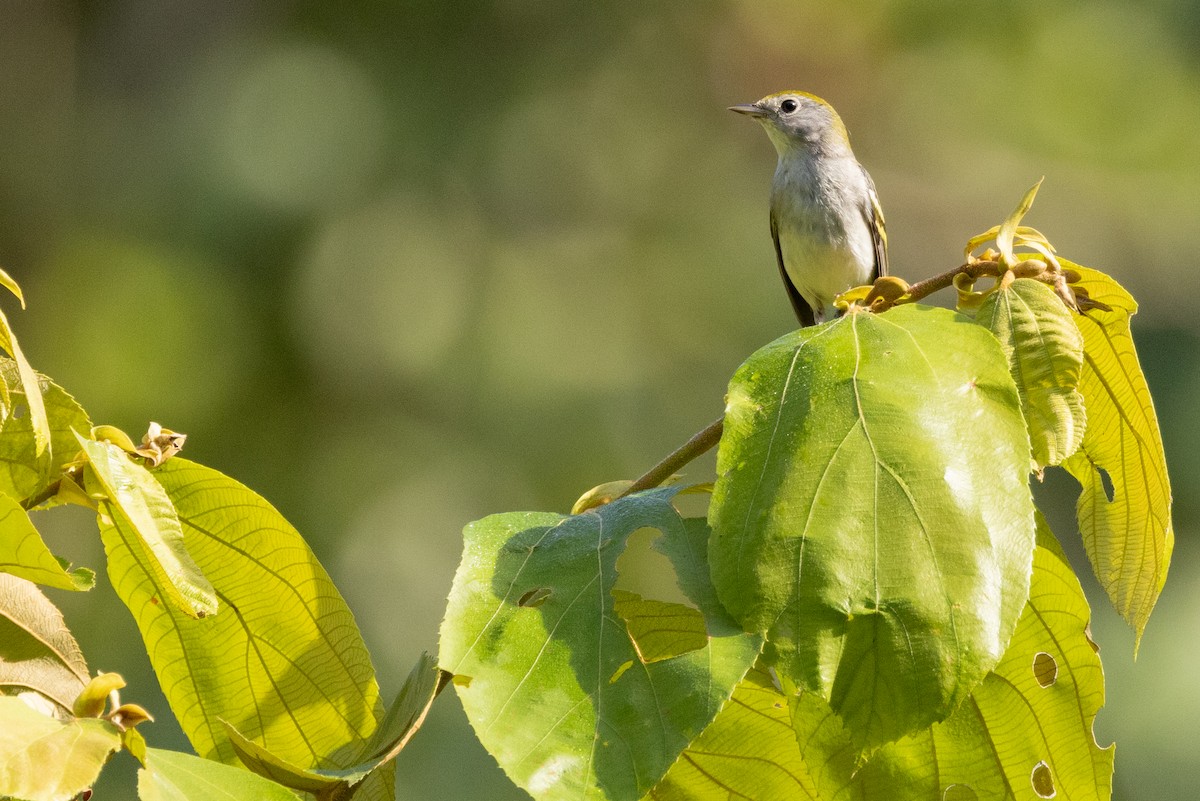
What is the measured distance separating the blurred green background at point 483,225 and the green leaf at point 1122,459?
3.38 metres

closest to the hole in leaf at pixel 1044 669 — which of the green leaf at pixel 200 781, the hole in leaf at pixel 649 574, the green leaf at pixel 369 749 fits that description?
the green leaf at pixel 369 749

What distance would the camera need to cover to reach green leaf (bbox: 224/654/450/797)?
77 cm

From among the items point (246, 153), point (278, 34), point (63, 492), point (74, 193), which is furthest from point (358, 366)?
point (63, 492)

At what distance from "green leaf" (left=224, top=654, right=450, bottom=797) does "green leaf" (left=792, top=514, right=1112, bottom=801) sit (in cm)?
30

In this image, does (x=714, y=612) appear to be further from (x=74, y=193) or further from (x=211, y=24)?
(x=211, y=24)

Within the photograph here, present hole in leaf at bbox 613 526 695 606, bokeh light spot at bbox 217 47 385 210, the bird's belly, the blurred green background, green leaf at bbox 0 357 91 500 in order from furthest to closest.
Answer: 1. bokeh light spot at bbox 217 47 385 210
2. the blurred green background
3. hole in leaf at bbox 613 526 695 606
4. the bird's belly
5. green leaf at bbox 0 357 91 500

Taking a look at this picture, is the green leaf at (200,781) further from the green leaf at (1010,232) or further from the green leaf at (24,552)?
the green leaf at (1010,232)

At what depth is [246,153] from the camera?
610cm

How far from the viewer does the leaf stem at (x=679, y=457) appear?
0.93 meters

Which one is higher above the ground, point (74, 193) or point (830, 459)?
point (830, 459)

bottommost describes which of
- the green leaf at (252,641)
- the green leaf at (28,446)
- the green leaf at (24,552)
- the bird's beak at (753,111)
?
the green leaf at (252,641)

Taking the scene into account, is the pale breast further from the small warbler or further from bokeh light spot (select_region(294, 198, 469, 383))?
bokeh light spot (select_region(294, 198, 469, 383))

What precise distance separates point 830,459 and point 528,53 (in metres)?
6.91

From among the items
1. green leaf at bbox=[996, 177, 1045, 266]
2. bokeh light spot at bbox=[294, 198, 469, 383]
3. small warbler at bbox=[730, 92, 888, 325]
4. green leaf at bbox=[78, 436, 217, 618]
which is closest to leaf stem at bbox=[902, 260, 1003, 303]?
green leaf at bbox=[996, 177, 1045, 266]
